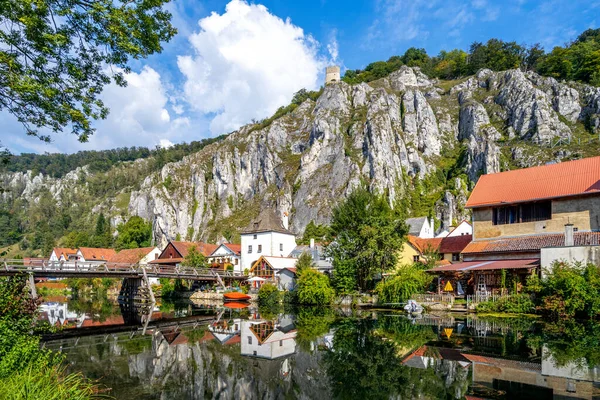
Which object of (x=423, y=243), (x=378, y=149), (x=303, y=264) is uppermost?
(x=378, y=149)

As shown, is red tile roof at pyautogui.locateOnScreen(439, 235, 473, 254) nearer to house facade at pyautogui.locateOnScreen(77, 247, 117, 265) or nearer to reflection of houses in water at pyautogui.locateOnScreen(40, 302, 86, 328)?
reflection of houses in water at pyautogui.locateOnScreen(40, 302, 86, 328)

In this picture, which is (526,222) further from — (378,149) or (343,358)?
(378,149)

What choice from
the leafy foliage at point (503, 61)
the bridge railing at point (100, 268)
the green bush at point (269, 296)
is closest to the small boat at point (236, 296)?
the green bush at point (269, 296)

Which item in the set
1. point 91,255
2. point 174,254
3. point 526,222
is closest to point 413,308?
point 526,222


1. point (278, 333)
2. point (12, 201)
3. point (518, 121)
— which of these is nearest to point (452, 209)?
point (518, 121)

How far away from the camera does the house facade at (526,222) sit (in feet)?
93.5

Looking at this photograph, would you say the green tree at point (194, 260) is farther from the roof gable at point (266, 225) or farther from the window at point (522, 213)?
the window at point (522, 213)

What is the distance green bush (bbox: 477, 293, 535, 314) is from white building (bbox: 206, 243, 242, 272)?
119 feet

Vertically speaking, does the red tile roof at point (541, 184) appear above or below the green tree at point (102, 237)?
above

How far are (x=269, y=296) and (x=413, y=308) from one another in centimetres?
1641

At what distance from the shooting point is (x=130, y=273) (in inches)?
1657

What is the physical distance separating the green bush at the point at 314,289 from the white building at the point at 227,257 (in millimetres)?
21959

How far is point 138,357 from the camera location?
53.4 ft

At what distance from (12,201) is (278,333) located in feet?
643
